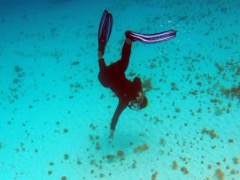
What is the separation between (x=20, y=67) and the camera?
20.2m

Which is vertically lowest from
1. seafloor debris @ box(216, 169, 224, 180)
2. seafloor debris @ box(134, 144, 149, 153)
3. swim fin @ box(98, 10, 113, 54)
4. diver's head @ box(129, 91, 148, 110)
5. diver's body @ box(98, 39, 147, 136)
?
seafloor debris @ box(216, 169, 224, 180)

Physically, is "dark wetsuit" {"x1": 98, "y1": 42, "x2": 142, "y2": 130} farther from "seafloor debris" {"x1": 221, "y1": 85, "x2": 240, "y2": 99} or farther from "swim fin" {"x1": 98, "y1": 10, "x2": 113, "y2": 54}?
"seafloor debris" {"x1": 221, "y1": 85, "x2": 240, "y2": 99}

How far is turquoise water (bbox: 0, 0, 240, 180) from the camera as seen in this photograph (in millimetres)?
10195

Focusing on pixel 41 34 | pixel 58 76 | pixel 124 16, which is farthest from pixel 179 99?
pixel 41 34

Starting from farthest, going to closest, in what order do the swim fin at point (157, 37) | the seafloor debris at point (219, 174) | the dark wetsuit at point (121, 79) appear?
the seafloor debris at point (219, 174) → the dark wetsuit at point (121, 79) → the swim fin at point (157, 37)

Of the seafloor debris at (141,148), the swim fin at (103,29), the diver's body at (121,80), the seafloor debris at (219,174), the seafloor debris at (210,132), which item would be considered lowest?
the seafloor debris at (219,174)

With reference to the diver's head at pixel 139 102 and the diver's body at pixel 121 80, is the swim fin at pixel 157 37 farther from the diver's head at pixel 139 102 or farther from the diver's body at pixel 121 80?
the diver's head at pixel 139 102

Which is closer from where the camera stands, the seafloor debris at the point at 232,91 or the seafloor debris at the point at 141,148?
the seafloor debris at the point at 141,148

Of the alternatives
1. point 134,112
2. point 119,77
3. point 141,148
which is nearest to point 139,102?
point 119,77

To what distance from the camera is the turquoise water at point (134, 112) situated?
10.2 m

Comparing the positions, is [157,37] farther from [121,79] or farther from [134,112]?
[134,112]

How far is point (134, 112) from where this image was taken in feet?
42.4

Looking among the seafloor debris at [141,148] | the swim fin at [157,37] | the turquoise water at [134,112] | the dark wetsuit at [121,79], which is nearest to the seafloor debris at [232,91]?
the turquoise water at [134,112]

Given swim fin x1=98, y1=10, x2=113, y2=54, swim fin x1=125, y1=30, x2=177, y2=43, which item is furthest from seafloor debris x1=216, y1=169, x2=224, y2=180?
swim fin x1=98, y1=10, x2=113, y2=54
